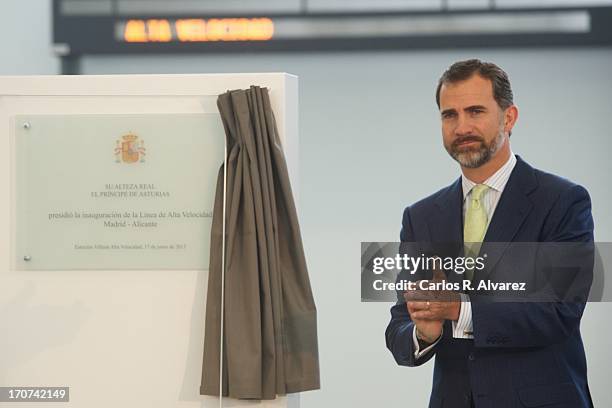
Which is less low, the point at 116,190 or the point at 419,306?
the point at 116,190

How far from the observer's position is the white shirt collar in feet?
10.1

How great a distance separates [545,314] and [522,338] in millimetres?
92

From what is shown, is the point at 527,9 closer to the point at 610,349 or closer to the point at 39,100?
the point at 610,349

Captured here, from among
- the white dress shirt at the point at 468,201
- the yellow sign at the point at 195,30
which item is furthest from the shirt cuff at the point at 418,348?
the yellow sign at the point at 195,30

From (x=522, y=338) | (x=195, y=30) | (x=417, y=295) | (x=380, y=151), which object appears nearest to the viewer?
(x=522, y=338)

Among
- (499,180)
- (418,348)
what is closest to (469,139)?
(499,180)

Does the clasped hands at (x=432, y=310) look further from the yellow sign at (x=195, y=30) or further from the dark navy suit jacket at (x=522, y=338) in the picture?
the yellow sign at (x=195, y=30)

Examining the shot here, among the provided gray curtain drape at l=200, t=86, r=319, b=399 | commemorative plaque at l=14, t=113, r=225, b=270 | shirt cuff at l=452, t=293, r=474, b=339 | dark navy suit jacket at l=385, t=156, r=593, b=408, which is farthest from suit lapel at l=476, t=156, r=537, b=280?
commemorative plaque at l=14, t=113, r=225, b=270

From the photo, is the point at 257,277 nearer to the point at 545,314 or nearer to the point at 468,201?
the point at 468,201

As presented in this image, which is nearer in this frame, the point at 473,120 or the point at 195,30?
the point at 473,120

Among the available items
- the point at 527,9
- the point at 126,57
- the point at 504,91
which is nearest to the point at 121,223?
the point at 504,91

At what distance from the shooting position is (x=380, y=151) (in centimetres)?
438

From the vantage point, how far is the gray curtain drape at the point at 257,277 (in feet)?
9.61

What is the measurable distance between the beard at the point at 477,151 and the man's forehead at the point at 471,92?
0.10 metres
